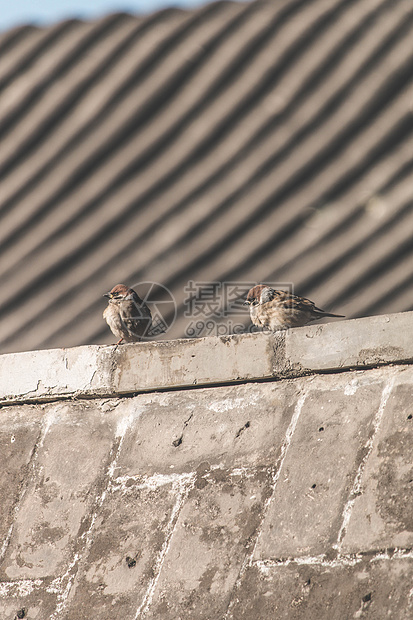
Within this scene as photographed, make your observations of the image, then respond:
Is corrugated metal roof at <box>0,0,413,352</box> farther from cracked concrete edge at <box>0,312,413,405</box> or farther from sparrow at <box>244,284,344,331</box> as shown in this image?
cracked concrete edge at <box>0,312,413,405</box>

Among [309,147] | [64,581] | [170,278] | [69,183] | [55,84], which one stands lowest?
[64,581]

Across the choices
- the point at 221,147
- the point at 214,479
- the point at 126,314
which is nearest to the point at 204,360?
the point at 214,479

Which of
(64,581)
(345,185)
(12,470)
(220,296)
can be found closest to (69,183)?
(220,296)

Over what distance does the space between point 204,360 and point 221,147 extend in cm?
211

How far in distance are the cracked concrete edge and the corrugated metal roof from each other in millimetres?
1849

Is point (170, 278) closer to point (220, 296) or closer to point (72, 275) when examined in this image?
point (220, 296)

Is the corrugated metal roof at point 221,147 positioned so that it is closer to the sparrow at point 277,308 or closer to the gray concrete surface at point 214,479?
the sparrow at point 277,308

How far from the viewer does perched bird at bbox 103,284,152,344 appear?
15.9 feet

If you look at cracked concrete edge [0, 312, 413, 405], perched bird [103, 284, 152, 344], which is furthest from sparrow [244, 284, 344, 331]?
cracked concrete edge [0, 312, 413, 405]

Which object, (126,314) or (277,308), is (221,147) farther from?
(126,314)

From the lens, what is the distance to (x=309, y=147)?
14.6 feet

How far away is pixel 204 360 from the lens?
2723 millimetres

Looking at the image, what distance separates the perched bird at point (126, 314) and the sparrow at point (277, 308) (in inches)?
29.1

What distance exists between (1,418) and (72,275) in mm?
2081
